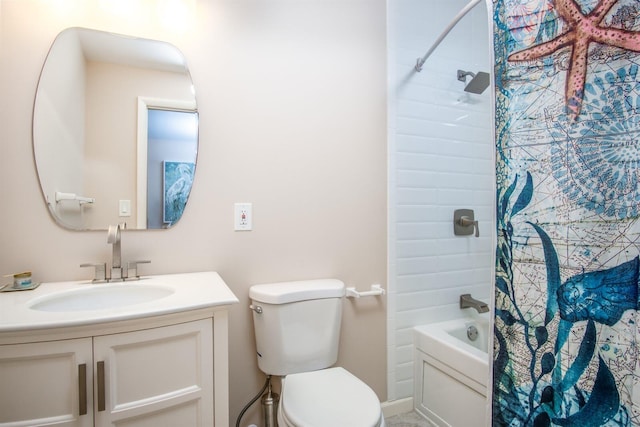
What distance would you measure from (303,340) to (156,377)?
61cm

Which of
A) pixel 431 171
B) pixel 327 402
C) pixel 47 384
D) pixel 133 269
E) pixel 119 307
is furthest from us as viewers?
pixel 431 171

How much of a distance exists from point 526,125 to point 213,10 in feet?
4.48

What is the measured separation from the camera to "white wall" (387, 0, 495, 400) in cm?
177

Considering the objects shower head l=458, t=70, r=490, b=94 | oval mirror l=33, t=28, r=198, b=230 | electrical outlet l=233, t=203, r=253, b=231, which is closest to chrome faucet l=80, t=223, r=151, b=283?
oval mirror l=33, t=28, r=198, b=230

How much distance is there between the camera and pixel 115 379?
0.87m

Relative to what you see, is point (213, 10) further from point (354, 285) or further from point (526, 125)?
point (354, 285)

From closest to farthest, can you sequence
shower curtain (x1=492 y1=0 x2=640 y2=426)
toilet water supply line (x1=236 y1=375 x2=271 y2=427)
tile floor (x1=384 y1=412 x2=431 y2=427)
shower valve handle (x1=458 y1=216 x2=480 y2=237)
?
1. shower curtain (x1=492 y1=0 x2=640 y2=426)
2. toilet water supply line (x1=236 y1=375 x2=271 y2=427)
3. tile floor (x1=384 y1=412 x2=431 y2=427)
4. shower valve handle (x1=458 y1=216 x2=480 y2=237)

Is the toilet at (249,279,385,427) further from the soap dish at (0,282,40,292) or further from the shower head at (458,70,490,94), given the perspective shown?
the shower head at (458,70,490,94)

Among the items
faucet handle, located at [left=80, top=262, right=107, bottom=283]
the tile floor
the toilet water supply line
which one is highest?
faucet handle, located at [left=80, top=262, right=107, bottom=283]

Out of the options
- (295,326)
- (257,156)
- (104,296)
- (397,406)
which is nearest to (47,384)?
(104,296)

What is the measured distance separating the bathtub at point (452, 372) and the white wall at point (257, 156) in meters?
0.22

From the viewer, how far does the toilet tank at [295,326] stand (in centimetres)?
134

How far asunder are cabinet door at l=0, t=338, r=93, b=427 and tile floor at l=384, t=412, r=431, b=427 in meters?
1.39

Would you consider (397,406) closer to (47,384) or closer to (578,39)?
(47,384)
